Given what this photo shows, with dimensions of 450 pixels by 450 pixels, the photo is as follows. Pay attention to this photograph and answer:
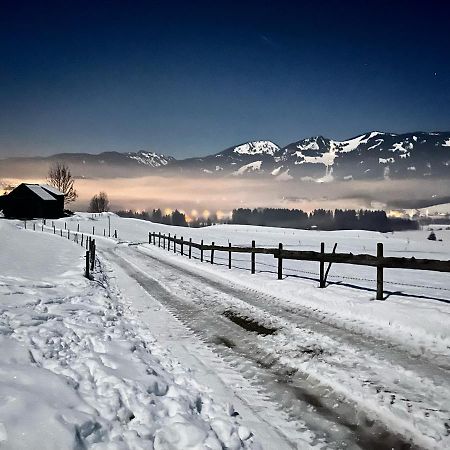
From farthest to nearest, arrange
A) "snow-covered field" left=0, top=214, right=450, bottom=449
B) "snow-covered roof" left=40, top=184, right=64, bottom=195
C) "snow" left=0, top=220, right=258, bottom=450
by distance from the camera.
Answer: "snow-covered roof" left=40, top=184, right=64, bottom=195
"snow-covered field" left=0, top=214, right=450, bottom=449
"snow" left=0, top=220, right=258, bottom=450

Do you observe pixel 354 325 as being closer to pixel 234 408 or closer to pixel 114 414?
pixel 234 408

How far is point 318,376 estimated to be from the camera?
468 centimetres

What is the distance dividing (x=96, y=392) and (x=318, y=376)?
302cm

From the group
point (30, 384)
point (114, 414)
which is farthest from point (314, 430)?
point (30, 384)

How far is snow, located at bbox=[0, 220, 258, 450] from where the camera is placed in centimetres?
308

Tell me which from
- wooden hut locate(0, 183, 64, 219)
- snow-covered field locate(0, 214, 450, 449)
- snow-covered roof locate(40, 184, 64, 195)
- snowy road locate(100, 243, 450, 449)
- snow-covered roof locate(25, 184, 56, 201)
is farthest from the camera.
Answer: snow-covered roof locate(40, 184, 64, 195)

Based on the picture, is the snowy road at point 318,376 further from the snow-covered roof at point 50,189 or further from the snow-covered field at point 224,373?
the snow-covered roof at point 50,189

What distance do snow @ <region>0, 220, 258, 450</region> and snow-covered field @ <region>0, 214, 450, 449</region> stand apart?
0.02m

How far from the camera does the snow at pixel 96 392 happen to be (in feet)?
10.1

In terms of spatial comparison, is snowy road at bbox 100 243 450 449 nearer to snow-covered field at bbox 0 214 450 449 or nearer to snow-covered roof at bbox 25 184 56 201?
snow-covered field at bbox 0 214 450 449

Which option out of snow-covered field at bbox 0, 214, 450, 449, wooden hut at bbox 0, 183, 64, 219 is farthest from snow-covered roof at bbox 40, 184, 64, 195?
snow-covered field at bbox 0, 214, 450, 449

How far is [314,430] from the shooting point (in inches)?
136

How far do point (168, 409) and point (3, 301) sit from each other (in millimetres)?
6036

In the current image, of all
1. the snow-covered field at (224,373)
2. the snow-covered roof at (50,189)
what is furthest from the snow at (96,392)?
the snow-covered roof at (50,189)
